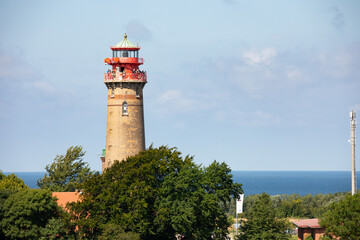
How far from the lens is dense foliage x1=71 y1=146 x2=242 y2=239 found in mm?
52469

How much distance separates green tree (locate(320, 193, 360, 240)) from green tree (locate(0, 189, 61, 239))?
21865 mm

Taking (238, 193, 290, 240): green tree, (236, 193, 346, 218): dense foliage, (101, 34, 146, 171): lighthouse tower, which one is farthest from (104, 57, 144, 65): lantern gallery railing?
(236, 193, 346, 218): dense foliage

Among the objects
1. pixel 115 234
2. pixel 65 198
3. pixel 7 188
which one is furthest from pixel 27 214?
pixel 7 188

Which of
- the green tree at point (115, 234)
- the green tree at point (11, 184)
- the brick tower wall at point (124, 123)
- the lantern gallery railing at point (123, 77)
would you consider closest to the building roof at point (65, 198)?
the brick tower wall at point (124, 123)

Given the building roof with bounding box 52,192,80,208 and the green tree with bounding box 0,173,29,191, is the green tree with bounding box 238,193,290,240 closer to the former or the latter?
the building roof with bounding box 52,192,80,208

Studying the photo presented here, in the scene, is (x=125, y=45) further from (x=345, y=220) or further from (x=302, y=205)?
(x=302, y=205)

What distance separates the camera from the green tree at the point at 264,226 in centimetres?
5681

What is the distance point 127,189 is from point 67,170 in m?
29.1

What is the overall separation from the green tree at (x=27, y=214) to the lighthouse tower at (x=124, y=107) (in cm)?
1069

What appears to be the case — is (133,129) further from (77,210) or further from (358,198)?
(358,198)

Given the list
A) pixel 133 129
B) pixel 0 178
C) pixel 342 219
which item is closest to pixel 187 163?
pixel 133 129

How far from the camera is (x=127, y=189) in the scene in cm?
5334

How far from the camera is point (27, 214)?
5150 centimetres

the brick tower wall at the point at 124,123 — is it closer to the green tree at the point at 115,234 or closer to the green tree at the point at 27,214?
the green tree at the point at 27,214
